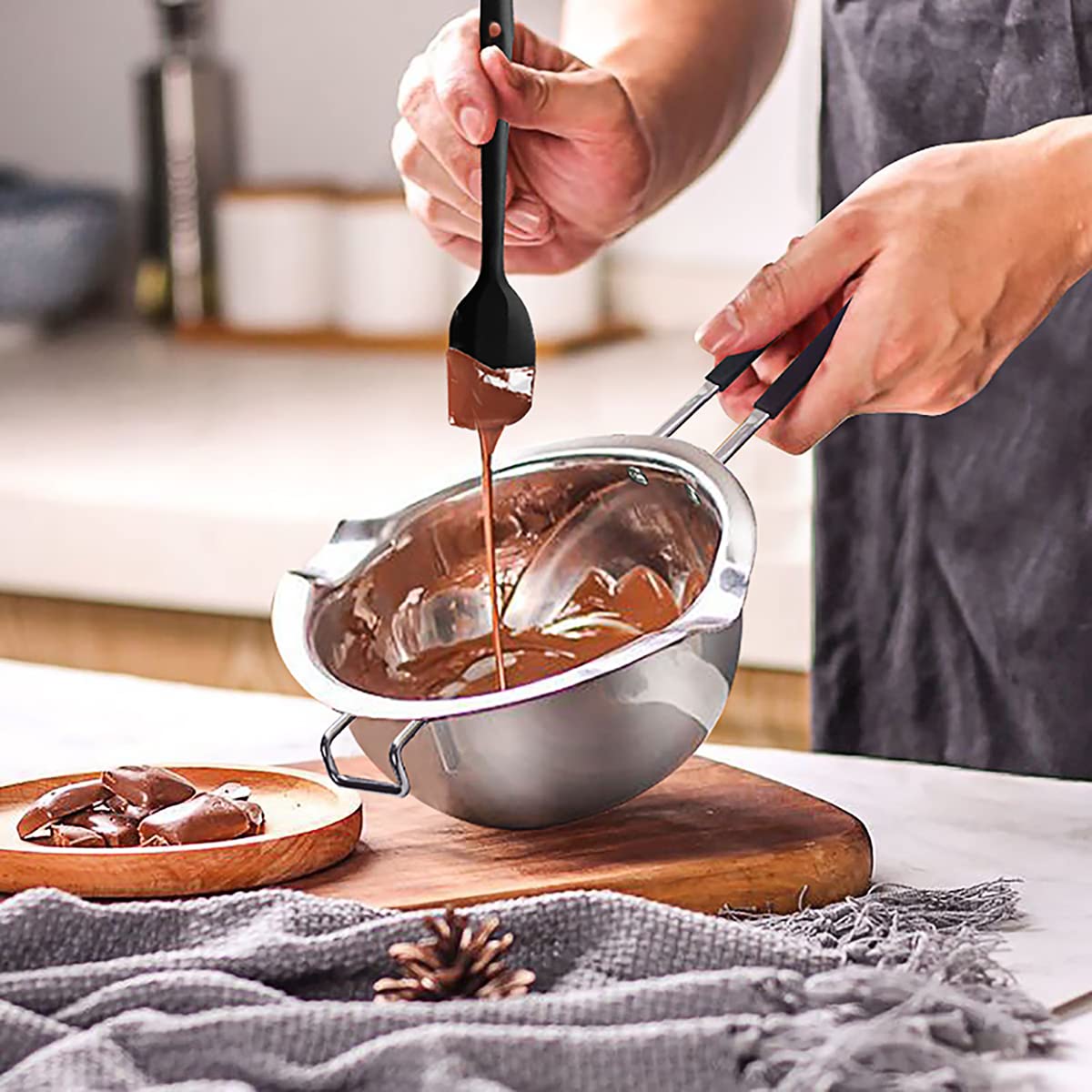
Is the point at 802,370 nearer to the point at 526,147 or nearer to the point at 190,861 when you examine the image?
the point at 526,147

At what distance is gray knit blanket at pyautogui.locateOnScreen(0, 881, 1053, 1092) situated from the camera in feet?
2.26

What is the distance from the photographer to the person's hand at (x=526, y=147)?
106 cm

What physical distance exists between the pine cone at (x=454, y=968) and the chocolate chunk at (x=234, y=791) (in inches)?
7.3

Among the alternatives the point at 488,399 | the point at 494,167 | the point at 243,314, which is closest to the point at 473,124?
the point at 494,167

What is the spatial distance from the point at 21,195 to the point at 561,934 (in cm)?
197

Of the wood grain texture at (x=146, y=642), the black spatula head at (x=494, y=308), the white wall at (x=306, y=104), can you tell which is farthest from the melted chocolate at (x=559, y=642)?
the white wall at (x=306, y=104)

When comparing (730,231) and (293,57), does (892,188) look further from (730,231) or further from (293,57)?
(293,57)

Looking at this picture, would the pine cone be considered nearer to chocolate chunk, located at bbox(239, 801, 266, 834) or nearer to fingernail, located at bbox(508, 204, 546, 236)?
chocolate chunk, located at bbox(239, 801, 266, 834)

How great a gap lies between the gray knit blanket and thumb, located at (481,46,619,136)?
433 millimetres

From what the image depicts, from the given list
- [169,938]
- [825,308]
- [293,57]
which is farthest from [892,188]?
[293,57]

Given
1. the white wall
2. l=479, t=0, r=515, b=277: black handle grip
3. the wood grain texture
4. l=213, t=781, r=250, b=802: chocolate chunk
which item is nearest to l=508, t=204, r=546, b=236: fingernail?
l=479, t=0, r=515, b=277: black handle grip

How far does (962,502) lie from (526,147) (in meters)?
0.39

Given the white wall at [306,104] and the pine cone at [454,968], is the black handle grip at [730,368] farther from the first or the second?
the white wall at [306,104]

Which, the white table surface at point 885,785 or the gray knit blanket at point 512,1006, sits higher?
the gray knit blanket at point 512,1006
